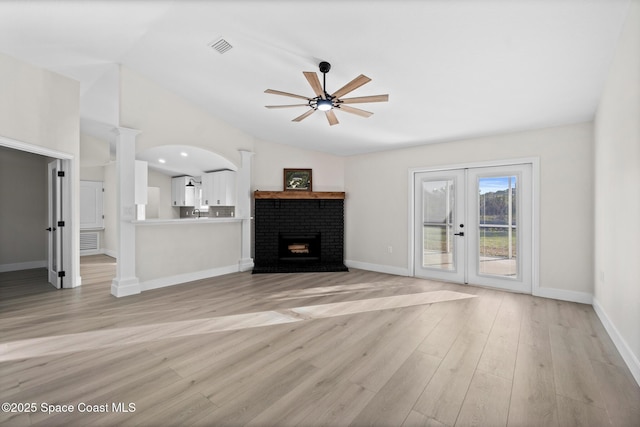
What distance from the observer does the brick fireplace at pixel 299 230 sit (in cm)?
568

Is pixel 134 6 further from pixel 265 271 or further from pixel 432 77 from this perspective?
pixel 265 271

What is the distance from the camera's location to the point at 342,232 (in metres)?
5.95

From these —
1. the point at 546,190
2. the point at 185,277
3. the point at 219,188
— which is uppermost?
the point at 219,188

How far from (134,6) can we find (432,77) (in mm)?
3015

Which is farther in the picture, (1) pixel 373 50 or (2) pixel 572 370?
(1) pixel 373 50

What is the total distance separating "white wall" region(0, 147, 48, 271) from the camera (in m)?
5.47

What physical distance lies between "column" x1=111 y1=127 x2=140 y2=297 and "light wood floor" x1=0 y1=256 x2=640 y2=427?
247mm

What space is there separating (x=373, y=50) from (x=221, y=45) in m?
1.62

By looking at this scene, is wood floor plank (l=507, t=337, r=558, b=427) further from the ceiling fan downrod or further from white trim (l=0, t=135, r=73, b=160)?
white trim (l=0, t=135, r=73, b=160)

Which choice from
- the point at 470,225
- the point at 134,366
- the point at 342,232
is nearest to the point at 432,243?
the point at 470,225

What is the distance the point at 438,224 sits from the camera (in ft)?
16.1

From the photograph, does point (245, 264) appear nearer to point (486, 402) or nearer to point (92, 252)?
point (486, 402)

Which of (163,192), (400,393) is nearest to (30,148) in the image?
(163,192)

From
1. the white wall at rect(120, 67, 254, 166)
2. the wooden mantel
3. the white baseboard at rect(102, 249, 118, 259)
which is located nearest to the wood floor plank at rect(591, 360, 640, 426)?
the wooden mantel
